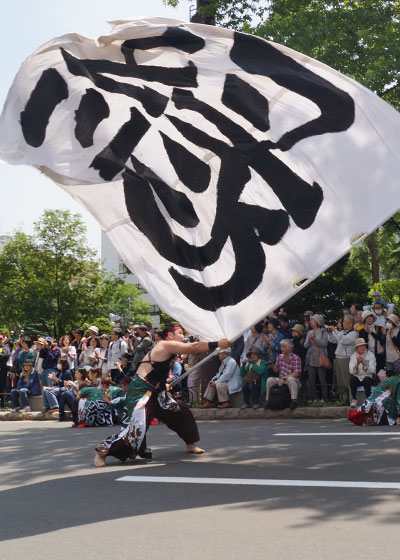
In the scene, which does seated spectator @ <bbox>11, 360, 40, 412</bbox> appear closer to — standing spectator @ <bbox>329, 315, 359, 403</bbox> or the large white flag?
standing spectator @ <bbox>329, 315, 359, 403</bbox>

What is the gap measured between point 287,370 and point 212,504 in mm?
9721

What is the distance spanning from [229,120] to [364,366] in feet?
25.2

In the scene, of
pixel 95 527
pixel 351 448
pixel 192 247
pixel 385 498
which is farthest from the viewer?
pixel 351 448

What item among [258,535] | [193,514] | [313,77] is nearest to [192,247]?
[313,77]

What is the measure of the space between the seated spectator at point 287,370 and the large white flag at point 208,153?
7274 millimetres

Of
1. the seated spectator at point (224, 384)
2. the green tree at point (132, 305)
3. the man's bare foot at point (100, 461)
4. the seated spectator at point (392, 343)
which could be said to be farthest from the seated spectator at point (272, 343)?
the green tree at point (132, 305)

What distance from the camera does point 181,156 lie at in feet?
29.3

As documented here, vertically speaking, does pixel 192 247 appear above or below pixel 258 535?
above

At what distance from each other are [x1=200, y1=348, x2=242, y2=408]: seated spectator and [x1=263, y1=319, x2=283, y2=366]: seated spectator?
86 cm

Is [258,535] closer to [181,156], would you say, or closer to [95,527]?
[95,527]

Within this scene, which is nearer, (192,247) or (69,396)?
(192,247)

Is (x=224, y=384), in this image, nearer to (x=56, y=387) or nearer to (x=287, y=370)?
(x=287, y=370)

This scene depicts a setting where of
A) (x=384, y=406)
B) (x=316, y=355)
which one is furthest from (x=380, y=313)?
(x=384, y=406)

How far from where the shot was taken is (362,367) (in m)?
14.7
